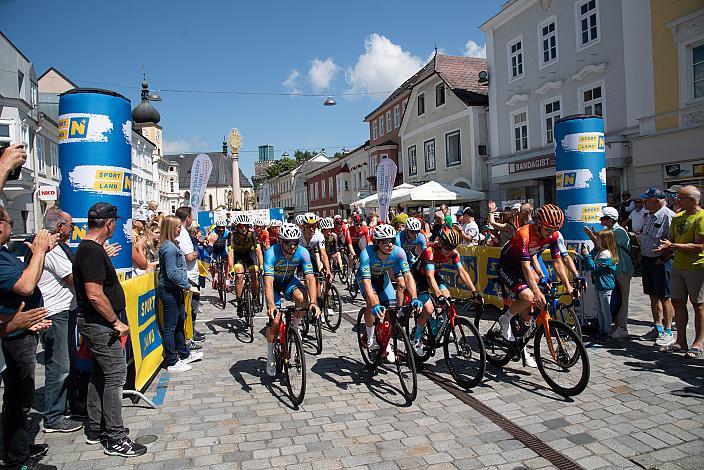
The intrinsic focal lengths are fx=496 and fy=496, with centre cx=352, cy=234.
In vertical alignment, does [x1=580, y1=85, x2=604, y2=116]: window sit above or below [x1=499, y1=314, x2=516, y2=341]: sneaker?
above

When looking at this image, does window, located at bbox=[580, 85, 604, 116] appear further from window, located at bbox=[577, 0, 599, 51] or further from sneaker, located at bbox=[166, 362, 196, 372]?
sneaker, located at bbox=[166, 362, 196, 372]

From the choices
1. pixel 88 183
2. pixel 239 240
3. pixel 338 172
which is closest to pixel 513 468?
pixel 88 183

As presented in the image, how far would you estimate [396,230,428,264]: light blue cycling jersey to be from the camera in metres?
6.95

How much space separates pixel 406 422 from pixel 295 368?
55.3 inches

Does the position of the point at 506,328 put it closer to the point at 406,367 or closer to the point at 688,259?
the point at 406,367

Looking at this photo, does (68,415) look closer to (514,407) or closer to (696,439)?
(514,407)

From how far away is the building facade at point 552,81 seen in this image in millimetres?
16531

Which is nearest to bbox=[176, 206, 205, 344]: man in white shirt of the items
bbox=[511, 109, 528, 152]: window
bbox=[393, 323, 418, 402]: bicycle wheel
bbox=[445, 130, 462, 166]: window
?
bbox=[393, 323, 418, 402]: bicycle wheel

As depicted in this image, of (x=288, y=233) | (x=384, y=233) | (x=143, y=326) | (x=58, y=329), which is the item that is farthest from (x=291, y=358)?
(x=58, y=329)

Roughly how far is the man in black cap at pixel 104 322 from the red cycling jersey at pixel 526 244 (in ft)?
13.7

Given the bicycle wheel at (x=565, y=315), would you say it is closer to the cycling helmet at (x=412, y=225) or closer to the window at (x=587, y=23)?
the cycling helmet at (x=412, y=225)

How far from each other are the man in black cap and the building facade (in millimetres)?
16601

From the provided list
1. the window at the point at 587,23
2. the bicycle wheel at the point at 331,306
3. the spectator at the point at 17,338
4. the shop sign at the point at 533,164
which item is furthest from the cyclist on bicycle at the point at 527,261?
the window at the point at 587,23

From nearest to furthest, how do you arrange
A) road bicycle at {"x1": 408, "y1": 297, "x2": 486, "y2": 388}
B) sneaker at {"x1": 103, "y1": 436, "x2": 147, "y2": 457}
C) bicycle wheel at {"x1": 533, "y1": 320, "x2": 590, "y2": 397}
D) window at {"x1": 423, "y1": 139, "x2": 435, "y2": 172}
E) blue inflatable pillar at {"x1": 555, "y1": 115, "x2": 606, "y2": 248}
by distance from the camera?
sneaker at {"x1": 103, "y1": 436, "x2": 147, "y2": 457}
bicycle wheel at {"x1": 533, "y1": 320, "x2": 590, "y2": 397}
road bicycle at {"x1": 408, "y1": 297, "x2": 486, "y2": 388}
blue inflatable pillar at {"x1": 555, "y1": 115, "x2": 606, "y2": 248}
window at {"x1": 423, "y1": 139, "x2": 435, "y2": 172}
